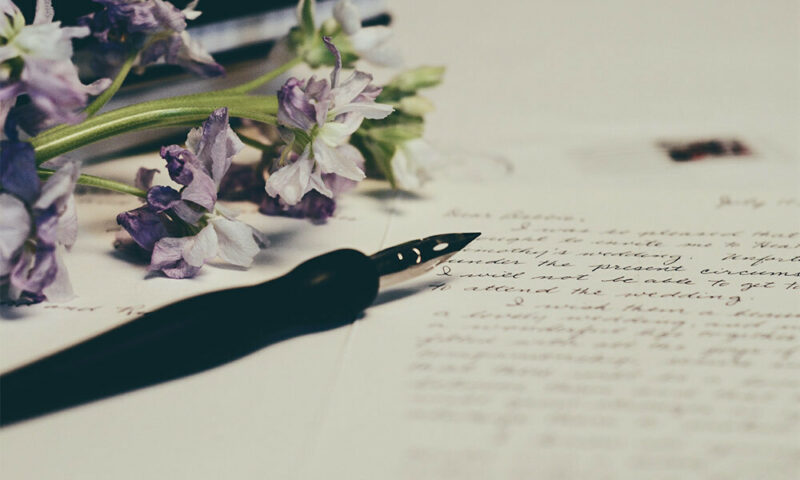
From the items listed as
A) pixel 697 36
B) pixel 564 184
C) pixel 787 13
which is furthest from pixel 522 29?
pixel 564 184

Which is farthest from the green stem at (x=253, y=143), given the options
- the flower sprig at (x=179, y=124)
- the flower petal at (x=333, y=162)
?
the flower petal at (x=333, y=162)

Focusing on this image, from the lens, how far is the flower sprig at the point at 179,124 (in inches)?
24.0

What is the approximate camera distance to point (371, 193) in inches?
37.2

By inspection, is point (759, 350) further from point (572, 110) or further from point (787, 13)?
point (787, 13)

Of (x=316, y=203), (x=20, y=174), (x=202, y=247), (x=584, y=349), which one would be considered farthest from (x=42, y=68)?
(x=584, y=349)

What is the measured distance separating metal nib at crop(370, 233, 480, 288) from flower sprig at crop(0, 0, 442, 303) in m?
0.07

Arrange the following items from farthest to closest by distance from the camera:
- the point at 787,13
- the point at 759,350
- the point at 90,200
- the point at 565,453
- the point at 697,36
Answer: the point at 787,13
the point at 697,36
the point at 90,200
the point at 759,350
the point at 565,453

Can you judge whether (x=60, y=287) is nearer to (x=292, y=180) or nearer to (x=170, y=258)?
(x=170, y=258)

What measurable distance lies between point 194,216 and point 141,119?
0.10 metres

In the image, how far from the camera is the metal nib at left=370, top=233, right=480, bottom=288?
690 millimetres

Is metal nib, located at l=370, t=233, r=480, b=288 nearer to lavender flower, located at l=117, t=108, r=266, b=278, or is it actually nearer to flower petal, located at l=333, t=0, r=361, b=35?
lavender flower, located at l=117, t=108, r=266, b=278

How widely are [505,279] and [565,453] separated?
24 centimetres

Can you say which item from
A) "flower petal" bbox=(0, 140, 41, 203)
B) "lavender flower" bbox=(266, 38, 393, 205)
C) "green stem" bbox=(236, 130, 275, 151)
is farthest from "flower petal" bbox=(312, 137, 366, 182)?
"flower petal" bbox=(0, 140, 41, 203)

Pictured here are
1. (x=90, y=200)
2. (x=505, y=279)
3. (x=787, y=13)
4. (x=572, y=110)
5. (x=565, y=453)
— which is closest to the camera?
(x=565, y=453)
